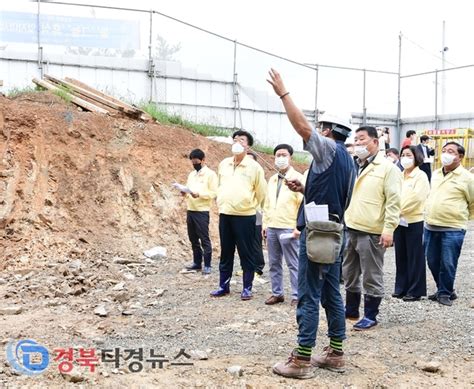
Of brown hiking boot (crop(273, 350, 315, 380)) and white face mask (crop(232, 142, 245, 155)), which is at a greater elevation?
white face mask (crop(232, 142, 245, 155))

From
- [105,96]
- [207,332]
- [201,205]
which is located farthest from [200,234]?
[105,96]

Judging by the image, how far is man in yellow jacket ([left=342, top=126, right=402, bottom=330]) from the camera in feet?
18.4

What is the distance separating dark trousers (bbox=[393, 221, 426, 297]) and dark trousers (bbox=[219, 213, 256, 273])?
174 centimetres

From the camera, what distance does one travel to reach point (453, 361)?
486 centimetres

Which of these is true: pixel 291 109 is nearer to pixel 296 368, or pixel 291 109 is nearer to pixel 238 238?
pixel 296 368

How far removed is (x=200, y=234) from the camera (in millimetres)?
8914

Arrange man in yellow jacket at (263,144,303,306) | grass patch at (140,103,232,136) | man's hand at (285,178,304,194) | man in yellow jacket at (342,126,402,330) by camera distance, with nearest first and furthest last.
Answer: man's hand at (285,178,304,194) → man in yellow jacket at (342,126,402,330) → man in yellow jacket at (263,144,303,306) → grass patch at (140,103,232,136)

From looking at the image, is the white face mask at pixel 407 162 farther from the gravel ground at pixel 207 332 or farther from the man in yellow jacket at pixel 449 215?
the gravel ground at pixel 207 332

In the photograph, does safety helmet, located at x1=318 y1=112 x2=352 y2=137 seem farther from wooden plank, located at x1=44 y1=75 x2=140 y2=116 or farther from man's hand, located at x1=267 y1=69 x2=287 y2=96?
wooden plank, located at x1=44 y1=75 x2=140 y2=116

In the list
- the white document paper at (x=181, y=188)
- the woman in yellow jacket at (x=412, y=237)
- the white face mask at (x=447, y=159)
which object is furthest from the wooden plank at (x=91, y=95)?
the white face mask at (x=447, y=159)

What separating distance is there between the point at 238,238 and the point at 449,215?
2392mm

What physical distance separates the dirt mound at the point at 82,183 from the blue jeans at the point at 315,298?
5510 millimetres

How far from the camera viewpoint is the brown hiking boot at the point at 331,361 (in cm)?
452

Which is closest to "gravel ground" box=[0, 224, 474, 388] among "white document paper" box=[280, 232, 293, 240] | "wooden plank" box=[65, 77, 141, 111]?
"white document paper" box=[280, 232, 293, 240]
